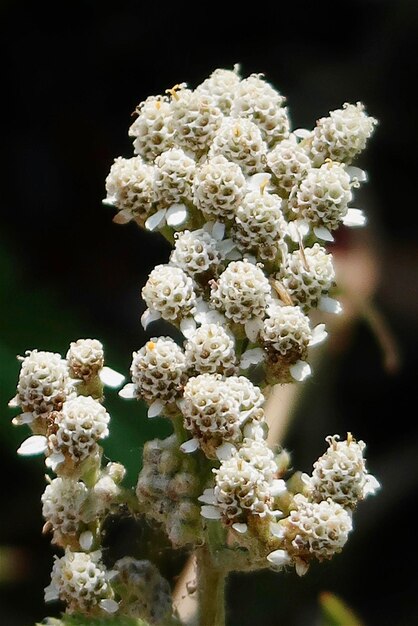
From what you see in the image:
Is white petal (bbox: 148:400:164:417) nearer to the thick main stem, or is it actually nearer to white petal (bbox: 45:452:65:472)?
white petal (bbox: 45:452:65:472)

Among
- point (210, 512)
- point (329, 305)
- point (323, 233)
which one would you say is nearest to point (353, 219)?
point (323, 233)

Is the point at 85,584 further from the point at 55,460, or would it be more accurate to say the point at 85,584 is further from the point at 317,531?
the point at 317,531

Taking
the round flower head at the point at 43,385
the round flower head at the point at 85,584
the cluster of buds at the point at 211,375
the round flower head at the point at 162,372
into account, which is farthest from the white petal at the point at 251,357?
the round flower head at the point at 85,584

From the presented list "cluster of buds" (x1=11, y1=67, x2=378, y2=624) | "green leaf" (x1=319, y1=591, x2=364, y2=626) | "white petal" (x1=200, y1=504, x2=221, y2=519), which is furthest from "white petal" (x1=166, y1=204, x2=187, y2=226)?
"green leaf" (x1=319, y1=591, x2=364, y2=626)

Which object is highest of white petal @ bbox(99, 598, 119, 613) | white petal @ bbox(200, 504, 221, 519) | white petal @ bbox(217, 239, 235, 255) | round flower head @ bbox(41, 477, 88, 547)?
white petal @ bbox(217, 239, 235, 255)

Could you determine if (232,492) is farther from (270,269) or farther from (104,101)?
(104,101)

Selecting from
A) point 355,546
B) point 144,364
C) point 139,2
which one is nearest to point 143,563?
point 144,364
